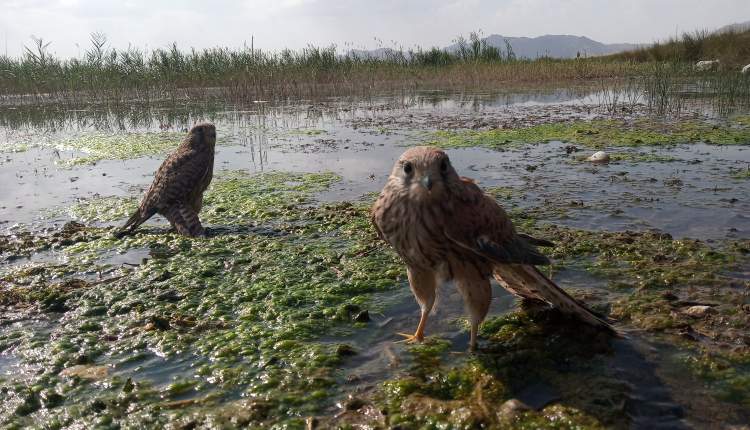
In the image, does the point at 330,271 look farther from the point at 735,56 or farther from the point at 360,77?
the point at 735,56

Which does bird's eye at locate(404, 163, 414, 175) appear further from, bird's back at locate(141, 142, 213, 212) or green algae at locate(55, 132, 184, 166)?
green algae at locate(55, 132, 184, 166)

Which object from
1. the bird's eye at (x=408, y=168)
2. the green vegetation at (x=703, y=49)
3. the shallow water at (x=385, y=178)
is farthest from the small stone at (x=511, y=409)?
the green vegetation at (x=703, y=49)

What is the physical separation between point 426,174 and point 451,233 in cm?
28

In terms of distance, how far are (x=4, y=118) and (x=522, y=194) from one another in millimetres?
14281

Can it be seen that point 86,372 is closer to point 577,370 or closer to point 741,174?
point 577,370

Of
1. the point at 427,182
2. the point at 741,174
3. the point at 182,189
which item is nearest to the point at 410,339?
the point at 427,182

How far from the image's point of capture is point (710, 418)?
210cm

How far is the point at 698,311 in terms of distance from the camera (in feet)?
9.38

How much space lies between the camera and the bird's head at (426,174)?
241 cm

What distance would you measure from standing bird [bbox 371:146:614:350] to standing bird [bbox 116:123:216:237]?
9.03 feet

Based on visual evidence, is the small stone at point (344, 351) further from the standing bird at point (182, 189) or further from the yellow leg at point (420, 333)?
the standing bird at point (182, 189)

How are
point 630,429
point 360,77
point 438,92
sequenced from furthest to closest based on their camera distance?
1. point 360,77
2. point 438,92
3. point 630,429

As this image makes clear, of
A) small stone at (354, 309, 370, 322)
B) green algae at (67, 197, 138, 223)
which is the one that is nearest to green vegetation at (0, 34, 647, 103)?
green algae at (67, 197, 138, 223)

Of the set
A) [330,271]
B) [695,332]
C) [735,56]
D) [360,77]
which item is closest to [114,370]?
[330,271]
